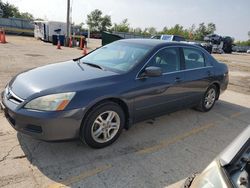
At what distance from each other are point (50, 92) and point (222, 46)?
4115 cm

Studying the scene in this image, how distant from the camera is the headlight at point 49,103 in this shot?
3107 millimetres

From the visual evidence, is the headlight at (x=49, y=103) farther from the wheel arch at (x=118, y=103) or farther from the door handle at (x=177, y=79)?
the door handle at (x=177, y=79)

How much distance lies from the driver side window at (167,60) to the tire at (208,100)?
135cm

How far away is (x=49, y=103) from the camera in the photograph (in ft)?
10.3

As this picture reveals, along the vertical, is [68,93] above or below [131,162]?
above

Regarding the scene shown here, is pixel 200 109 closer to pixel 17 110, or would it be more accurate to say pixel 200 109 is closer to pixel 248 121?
pixel 248 121

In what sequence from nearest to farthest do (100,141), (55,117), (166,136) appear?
(55,117)
(100,141)
(166,136)

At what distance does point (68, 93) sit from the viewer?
3.22 meters

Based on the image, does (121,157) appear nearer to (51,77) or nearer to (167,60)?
(51,77)

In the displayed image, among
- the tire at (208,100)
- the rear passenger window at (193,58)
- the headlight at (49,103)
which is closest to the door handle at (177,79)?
the rear passenger window at (193,58)

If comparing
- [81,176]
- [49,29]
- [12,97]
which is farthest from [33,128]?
[49,29]

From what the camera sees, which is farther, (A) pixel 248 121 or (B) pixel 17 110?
(A) pixel 248 121

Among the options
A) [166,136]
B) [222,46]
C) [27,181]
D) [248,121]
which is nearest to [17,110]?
[27,181]

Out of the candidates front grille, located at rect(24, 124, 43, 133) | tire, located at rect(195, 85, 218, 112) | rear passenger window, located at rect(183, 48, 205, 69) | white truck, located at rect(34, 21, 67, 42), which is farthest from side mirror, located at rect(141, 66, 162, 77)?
white truck, located at rect(34, 21, 67, 42)
